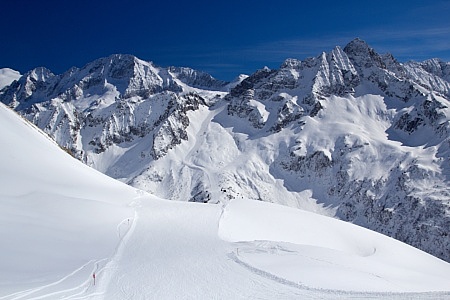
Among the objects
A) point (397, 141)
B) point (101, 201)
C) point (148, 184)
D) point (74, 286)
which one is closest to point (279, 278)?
point (74, 286)

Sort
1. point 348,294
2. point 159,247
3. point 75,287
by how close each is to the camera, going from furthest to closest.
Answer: point 159,247
point 75,287
point 348,294

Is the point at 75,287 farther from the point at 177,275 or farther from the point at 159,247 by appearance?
the point at 159,247

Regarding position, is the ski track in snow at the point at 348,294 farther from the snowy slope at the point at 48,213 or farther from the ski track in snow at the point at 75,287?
the snowy slope at the point at 48,213

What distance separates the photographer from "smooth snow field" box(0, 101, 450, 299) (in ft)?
60.0

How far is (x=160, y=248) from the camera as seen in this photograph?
26.1m

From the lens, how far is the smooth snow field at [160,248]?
60.0 feet

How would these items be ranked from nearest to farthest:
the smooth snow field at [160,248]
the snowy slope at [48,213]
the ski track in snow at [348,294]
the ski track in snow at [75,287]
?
the ski track in snow at [348,294] < the ski track in snow at [75,287] < the smooth snow field at [160,248] < the snowy slope at [48,213]

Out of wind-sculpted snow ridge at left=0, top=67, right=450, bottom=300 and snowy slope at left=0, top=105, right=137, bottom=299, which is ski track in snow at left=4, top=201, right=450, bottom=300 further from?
snowy slope at left=0, top=105, right=137, bottom=299

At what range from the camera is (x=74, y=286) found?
1816cm

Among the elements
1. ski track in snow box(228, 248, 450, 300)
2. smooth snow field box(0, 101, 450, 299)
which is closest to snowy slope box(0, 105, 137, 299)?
smooth snow field box(0, 101, 450, 299)

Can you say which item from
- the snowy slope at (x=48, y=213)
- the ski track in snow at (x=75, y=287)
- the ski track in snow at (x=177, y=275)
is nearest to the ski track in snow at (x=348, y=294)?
the ski track in snow at (x=177, y=275)

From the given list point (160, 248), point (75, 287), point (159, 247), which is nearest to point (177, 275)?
point (75, 287)

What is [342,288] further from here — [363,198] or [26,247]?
[363,198]

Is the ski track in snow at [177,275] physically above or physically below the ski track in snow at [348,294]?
below
